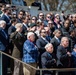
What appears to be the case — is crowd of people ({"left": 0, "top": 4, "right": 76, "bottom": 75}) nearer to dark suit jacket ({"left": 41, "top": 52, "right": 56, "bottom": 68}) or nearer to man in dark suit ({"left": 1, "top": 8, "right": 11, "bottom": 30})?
dark suit jacket ({"left": 41, "top": 52, "right": 56, "bottom": 68})

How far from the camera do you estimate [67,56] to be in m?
10.2

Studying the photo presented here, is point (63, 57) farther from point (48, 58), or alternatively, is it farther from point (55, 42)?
point (55, 42)

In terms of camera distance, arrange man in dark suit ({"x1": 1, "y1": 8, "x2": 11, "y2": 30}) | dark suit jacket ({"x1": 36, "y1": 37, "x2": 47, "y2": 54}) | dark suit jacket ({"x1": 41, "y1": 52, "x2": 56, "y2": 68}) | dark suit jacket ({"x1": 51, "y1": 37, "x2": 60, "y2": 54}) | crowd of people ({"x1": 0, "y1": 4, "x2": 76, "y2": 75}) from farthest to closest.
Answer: man in dark suit ({"x1": 1, "y1": 8, "x2": 11, "y2": 30}), dark suit jacket ({"x1": 51, "y1": 37, "x2": 60, "y2": 54}), dark suit jacket ({"x1": 36, "y1": 37, "x2": 47, "y2": 54}), crowd of people ({"x1": 0, "y1": 4, "x2": 76, "y2": 75}), dark suit jacket ({"x1": 41, "y1": 52, "x2": 56, "y2": 68})

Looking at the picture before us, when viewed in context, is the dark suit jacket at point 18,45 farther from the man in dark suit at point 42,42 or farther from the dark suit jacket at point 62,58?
the dark suit jacket at point 62,58

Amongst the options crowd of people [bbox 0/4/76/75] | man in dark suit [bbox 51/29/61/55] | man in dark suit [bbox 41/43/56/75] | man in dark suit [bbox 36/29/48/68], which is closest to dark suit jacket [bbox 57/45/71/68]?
crowd of people [bbox 0/4/76/75]

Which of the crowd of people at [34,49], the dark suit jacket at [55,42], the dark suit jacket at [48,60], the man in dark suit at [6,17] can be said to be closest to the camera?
the dark suit jacket at [48,60]

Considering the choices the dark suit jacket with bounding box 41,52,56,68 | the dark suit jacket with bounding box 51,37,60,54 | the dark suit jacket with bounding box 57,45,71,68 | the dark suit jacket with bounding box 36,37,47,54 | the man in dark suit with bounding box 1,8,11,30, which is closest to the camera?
the dark suit jacket with bounding box 41,52,56,68

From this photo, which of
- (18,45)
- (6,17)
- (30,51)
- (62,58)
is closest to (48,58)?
(62,58)

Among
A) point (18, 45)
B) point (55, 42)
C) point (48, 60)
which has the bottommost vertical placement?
point (48, 60)

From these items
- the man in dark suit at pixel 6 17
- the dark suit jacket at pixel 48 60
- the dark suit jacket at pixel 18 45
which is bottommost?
the dark suit jacket at pixel 48 60

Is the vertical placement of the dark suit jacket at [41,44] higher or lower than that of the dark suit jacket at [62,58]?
higher

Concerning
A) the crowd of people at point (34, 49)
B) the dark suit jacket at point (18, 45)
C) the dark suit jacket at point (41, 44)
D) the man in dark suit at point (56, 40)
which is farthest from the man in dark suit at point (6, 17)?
the man in dark suit at point (56, 40)

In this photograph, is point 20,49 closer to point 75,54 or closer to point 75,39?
point 75,54

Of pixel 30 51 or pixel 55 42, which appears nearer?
pixel 30 51
